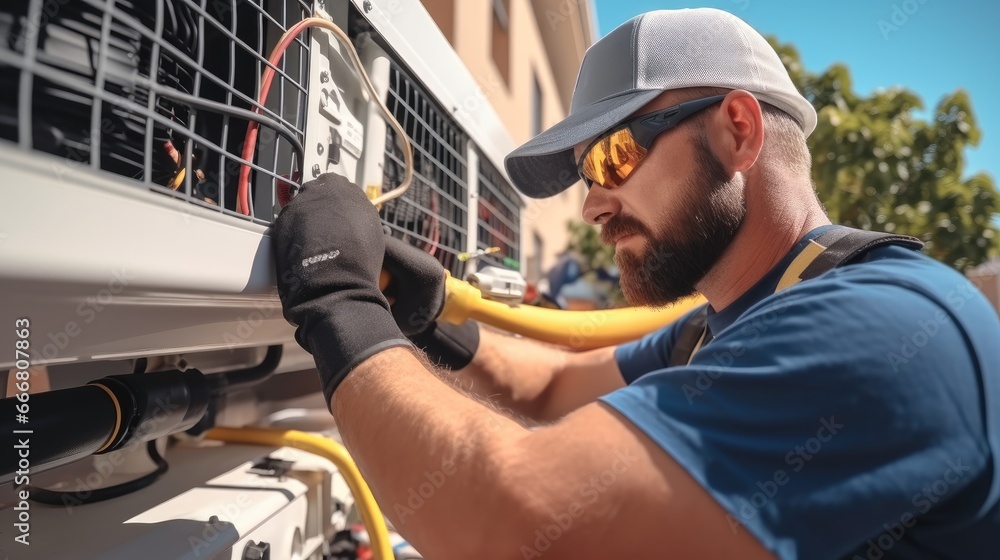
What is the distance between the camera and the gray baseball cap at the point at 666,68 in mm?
1092

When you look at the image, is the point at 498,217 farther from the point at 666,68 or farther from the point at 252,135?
the point at 252,135

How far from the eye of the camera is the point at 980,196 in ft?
13.4

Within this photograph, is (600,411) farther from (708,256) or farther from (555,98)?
(555,98)

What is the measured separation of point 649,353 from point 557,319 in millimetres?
277

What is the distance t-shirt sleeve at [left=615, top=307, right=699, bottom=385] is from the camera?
1630 millimetres

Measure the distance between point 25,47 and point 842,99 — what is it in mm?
4949

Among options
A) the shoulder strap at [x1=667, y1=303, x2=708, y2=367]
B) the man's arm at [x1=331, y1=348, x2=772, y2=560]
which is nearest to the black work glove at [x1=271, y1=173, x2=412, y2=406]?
the man's arm at [x1=331, y1=348, x2=772, y2=560]

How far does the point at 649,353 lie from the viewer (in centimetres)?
164

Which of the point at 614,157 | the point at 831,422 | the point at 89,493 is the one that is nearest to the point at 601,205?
the point at 614,157

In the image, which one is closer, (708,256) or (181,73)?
(181,73)

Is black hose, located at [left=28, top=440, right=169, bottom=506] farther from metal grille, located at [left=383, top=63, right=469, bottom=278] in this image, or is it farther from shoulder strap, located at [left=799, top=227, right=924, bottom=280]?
shoulder strap, located at [left=799, top=227, right=924, bottom=280]

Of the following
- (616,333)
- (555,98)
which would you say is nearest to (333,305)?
(616,333)

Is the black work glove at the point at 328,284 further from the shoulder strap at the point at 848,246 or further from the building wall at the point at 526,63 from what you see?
the building wall at the point at 526,63

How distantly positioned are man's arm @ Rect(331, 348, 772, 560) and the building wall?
1.53m
